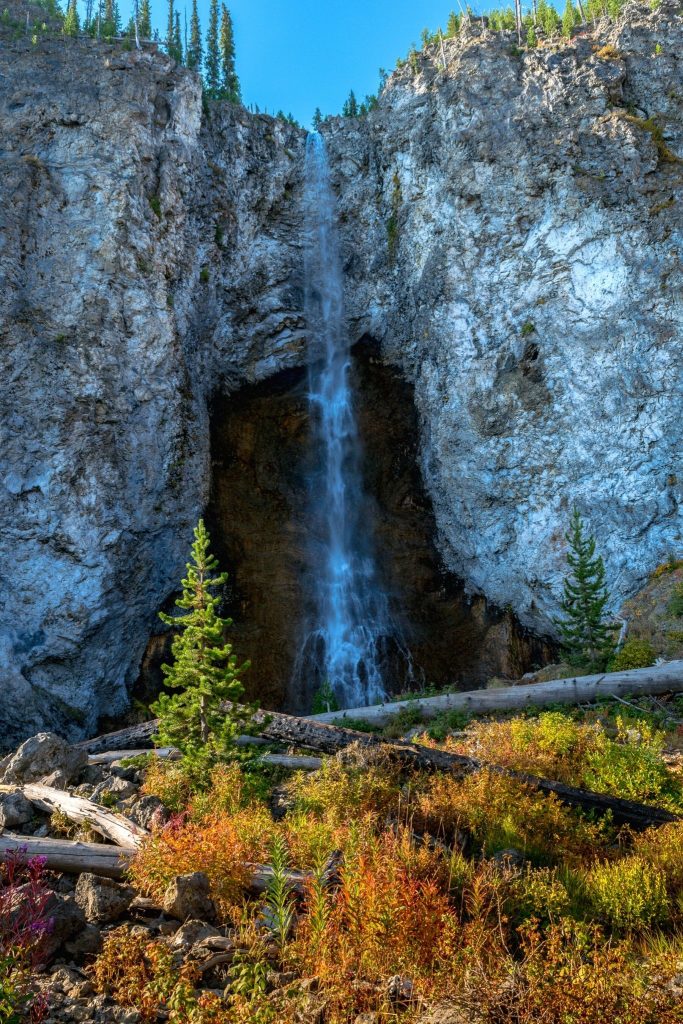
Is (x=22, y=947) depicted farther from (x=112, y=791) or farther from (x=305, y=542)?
(x=305, y=542)

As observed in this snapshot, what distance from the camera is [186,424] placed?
28.7 meters

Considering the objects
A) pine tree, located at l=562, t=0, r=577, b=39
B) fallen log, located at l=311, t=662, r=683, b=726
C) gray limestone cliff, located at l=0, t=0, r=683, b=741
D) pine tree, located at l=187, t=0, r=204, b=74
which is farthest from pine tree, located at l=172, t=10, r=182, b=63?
fallen log, located at l=311, t=662, r=683, b=726

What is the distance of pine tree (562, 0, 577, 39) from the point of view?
3363 cm

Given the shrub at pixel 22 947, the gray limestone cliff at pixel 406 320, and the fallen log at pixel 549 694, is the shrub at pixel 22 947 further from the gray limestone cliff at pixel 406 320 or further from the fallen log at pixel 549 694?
the gray limestone cliff at pixel 406 320

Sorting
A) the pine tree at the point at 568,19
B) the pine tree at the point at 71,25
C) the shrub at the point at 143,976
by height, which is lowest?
the shrub at the point at 143,976

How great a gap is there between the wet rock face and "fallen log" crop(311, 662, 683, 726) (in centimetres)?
1047

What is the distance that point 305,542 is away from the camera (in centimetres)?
3086

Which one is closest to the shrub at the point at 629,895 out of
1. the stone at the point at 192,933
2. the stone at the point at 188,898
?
the stone at the point at 192,933

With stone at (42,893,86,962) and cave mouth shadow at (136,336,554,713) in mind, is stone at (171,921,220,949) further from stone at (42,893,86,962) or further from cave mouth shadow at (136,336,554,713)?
cave mouth shadow at (136,336,554,713)

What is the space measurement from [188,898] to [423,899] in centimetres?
226

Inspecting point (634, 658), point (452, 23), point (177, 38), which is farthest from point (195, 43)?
point (634, 658)

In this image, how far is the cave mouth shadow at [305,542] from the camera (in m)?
27.1

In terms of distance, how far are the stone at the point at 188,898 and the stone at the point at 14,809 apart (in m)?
3.59

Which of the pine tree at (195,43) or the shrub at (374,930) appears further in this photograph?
the pine tree at (195,43)
